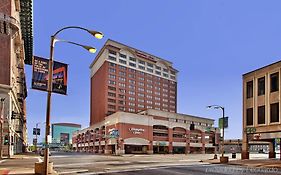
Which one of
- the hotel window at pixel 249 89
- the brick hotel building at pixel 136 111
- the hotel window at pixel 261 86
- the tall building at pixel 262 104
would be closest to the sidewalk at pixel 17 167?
the tall building at pixel 262 104

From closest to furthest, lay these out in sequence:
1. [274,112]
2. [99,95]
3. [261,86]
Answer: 1. [274,112]
2. [261,86]
3. [99,95]

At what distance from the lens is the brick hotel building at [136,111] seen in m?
119

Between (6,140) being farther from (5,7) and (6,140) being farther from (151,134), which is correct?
(151,134)

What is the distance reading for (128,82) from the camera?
554 feet

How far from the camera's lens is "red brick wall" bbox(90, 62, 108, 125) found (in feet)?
524

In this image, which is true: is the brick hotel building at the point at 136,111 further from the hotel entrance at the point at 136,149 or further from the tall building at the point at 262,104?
the tall building at the point at 262,104

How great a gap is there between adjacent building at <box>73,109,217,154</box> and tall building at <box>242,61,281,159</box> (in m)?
48.6

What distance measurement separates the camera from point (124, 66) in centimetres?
16638

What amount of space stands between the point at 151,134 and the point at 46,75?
107 meters

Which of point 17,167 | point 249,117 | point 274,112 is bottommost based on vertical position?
point 17,167

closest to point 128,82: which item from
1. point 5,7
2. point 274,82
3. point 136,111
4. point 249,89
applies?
point 136,111

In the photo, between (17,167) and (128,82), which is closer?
(17,167)

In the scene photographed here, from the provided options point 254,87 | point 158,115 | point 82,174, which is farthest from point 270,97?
point 158,115

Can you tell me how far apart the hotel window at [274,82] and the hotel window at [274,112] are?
7.71 ft
